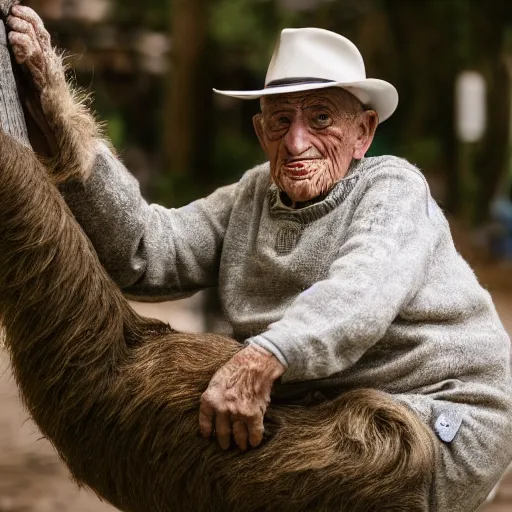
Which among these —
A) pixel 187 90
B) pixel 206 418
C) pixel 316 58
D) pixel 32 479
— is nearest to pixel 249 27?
pixel 187 90

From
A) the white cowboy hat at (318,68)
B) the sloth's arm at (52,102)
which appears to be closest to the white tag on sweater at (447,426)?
the white cowboy hat at (318,68)

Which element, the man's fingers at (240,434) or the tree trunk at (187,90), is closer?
the man's fingers at (240,434)

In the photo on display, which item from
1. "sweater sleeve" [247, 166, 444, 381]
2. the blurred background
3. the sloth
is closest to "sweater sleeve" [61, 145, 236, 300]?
the sloth

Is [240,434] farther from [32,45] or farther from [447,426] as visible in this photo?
[32,45]

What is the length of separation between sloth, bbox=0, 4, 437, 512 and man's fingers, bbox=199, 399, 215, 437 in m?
0.05

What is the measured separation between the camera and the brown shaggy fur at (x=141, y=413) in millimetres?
2471

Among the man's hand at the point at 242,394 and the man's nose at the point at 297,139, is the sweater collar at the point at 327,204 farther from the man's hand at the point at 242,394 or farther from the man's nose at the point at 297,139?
the man's hand at the point at 242,394

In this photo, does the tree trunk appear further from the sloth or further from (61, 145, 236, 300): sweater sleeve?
the sloth

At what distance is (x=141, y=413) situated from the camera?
2617 mm

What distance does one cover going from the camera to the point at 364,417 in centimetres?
249

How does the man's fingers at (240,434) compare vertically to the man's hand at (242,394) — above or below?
below

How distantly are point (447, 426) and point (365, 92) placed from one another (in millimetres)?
960

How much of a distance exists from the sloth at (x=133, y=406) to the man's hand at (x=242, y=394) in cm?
9

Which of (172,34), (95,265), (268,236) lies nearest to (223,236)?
(268,236)
